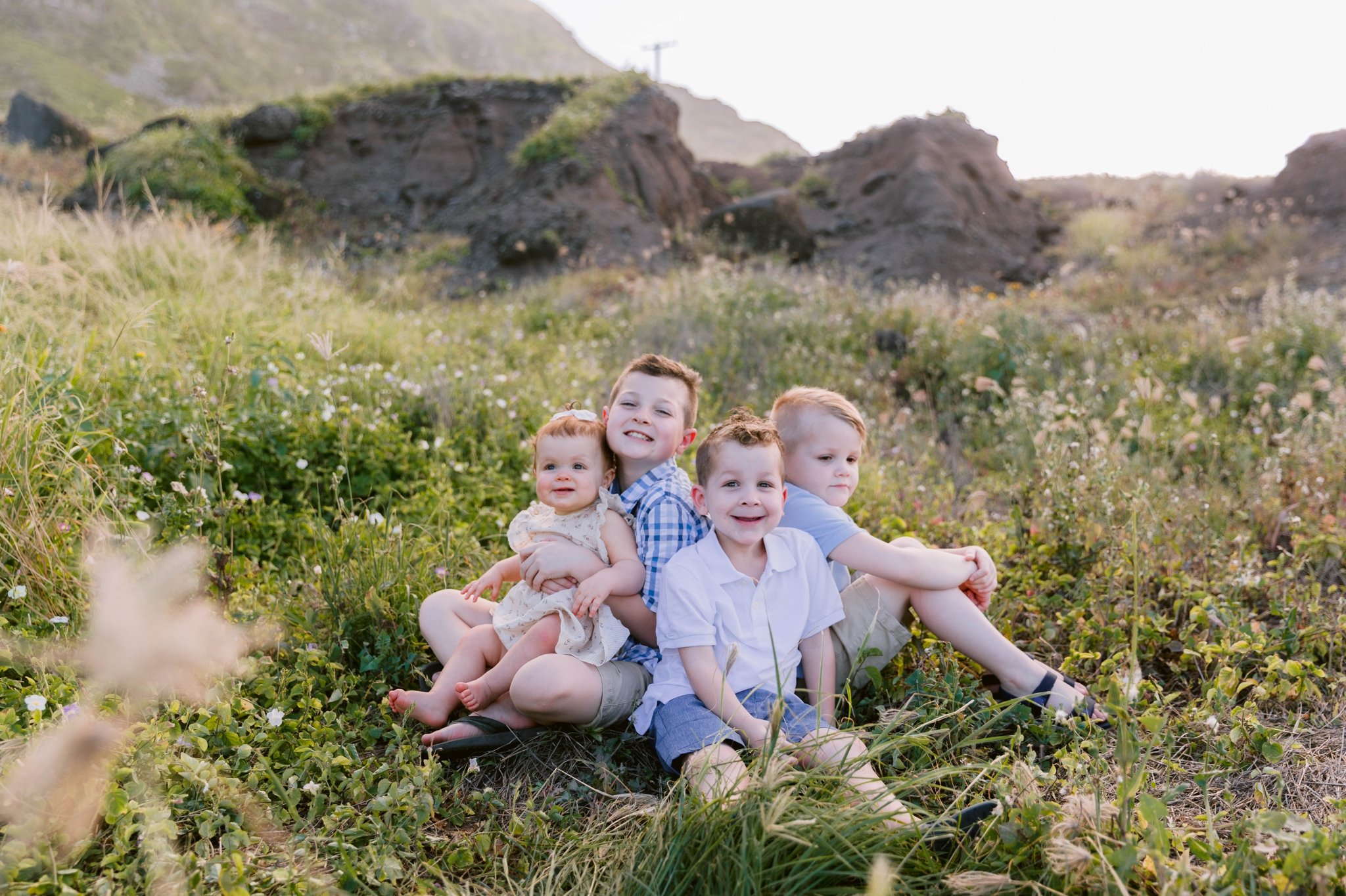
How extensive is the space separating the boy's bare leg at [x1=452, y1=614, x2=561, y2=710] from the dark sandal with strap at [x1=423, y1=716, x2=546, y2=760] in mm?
75

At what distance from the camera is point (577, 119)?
1530 centimetres

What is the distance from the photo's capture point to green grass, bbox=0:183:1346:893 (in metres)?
1.81

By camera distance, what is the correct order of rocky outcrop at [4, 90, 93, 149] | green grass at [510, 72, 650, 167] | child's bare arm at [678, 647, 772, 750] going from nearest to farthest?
child's bare arm at [678, 647, 772, 750], green grass at [510, 72, 650, 167], rocky outcrop at [4, 90, 93, 149]

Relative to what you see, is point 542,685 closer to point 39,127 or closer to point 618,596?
point 618,596

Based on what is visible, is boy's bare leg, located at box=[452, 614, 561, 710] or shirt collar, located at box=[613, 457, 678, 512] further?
shirt collar, located at box=[613, 457, 678, 512]

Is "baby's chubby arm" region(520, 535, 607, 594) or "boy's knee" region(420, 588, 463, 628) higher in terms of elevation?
"baby's chubby arm" region(520, 535, 607, 594)

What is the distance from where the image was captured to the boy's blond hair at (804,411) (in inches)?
107

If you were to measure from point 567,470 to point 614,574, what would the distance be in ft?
1.24

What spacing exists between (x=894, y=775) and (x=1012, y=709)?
0.64m

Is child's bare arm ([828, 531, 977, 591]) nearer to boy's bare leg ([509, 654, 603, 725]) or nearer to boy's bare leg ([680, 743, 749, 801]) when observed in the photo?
boy's bare leg ([680, 743, 749, 801])

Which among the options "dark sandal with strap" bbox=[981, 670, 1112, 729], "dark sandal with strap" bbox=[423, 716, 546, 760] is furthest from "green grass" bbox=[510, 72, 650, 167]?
"dark sandal with strap" bbox=[981, 670, 1112, 729]

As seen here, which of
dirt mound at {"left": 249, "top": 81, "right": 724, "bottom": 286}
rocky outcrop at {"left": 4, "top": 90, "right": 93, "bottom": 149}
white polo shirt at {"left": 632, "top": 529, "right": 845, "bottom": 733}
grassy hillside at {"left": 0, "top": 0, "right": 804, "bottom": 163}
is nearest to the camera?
white polo shirt at {"left": 632, "top": 529, "right": 845, "bottom": 733}

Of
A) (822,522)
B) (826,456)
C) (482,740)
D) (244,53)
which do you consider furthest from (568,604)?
(244,53)

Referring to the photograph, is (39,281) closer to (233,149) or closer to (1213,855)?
(1213,855)
